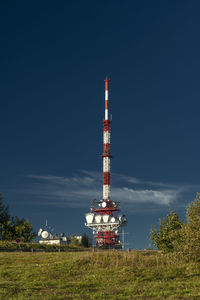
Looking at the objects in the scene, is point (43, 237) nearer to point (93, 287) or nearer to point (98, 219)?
point (98, 219)

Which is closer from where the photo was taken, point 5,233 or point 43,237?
point 5,233

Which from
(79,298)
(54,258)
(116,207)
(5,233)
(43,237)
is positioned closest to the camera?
(79,298)

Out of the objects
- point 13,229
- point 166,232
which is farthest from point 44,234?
point 166,232

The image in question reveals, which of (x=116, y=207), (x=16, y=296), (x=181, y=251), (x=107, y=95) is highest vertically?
(x=107, y=95)

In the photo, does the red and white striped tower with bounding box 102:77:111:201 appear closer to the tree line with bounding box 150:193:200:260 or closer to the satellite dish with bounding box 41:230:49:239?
the satellite dish with bounding box 41:230:49:239


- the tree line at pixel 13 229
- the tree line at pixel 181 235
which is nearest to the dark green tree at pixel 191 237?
the tree line at pixel 181 235

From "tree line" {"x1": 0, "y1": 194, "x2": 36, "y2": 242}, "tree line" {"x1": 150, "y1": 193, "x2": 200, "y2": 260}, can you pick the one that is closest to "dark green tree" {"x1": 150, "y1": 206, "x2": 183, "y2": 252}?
"tree line" {"x1": 150, "y1": 193, "x2": 200, "y2": 260}

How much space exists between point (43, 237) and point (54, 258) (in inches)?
2468

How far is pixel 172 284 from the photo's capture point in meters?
27.0

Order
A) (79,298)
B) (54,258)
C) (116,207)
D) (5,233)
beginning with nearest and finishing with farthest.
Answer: (79,298), (54,258), (5,233), (116,207)

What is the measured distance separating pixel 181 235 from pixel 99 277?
9671 millimetres

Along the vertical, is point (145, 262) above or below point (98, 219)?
below

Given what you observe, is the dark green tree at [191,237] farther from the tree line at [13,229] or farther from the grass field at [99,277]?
the tree line at [13,229]

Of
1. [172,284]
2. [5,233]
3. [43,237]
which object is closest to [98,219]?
[43,237]
